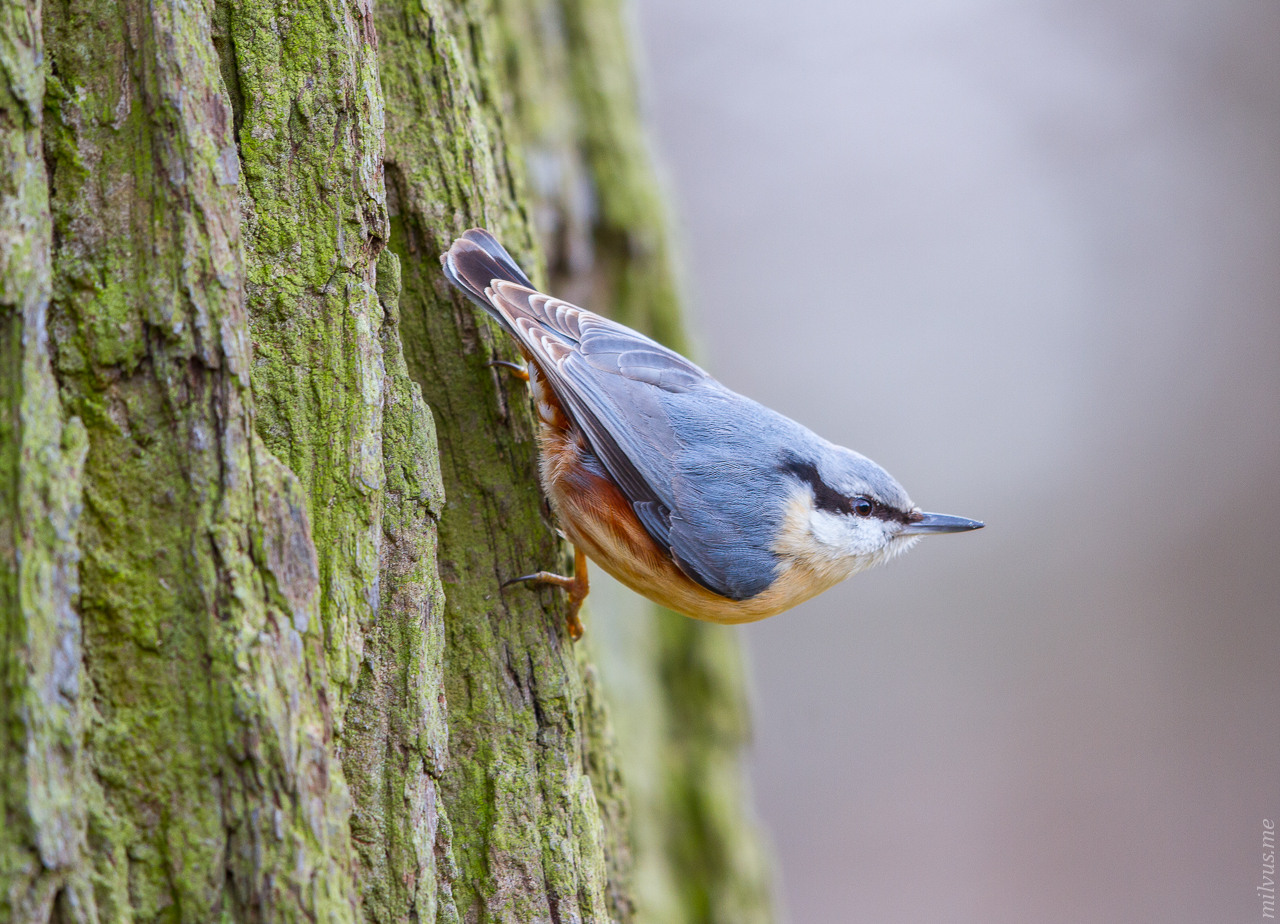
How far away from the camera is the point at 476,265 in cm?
204

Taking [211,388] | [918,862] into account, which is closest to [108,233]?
[211,388]

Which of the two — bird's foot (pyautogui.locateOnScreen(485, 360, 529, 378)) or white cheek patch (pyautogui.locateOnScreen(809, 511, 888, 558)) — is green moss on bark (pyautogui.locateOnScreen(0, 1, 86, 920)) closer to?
bird's foot (pyautogui.locateOnScreen(485, 360, 529, 378))

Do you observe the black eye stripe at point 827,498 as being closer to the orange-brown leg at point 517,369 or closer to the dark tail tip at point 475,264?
the orange-brown leg at point 517,369

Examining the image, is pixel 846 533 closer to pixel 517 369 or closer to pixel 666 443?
pixel 666 443

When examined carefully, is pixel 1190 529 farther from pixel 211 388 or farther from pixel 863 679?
pixel 211 388

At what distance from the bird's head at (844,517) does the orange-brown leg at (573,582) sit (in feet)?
1.70

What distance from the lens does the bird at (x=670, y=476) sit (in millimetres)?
2266

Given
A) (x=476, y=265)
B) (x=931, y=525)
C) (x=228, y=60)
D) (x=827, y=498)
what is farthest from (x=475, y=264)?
(x=931, y=525)

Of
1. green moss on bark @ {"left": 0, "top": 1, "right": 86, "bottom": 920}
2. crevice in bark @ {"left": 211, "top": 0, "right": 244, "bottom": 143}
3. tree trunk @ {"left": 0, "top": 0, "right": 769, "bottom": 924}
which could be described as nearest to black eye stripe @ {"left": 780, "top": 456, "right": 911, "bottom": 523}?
tree trunk @ {"left": 0, "top": 0, "right": 769, "bottom": 924}

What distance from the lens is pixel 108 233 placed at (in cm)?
139

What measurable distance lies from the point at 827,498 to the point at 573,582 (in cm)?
80

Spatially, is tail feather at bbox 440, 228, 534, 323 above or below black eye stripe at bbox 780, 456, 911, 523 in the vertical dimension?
above

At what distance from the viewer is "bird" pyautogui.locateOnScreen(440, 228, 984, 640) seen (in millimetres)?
2266

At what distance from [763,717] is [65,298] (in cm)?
620
